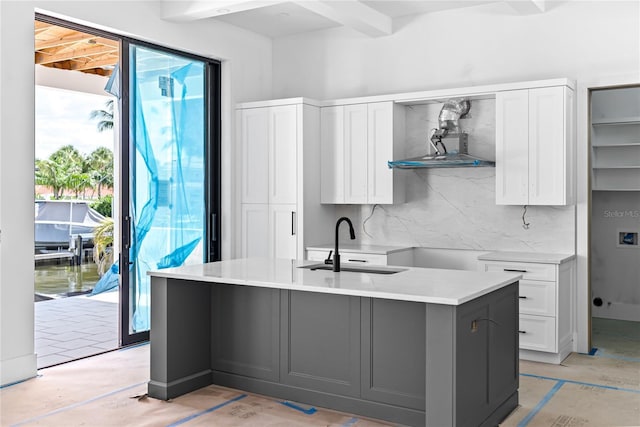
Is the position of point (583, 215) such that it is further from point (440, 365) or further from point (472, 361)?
point (440, 365)

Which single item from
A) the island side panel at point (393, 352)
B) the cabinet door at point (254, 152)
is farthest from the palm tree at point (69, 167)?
the island side panel at point (393, 352)

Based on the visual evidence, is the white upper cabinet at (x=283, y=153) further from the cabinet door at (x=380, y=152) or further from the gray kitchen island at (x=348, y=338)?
the gray kitchen island at (x=348, y=338)

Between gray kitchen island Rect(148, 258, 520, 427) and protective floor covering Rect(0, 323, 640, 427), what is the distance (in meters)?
0.11

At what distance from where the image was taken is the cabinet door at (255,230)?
20.9ft

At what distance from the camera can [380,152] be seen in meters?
6.02

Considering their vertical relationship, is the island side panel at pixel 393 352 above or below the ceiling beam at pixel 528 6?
below

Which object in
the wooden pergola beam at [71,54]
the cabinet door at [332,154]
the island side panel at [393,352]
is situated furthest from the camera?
the cabinet door at [332,154]

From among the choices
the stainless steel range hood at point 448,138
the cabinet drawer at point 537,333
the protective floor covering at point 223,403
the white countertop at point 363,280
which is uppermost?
the stainless steel range hood at point 448,138

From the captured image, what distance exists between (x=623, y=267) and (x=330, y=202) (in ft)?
10.5

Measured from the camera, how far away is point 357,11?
5.74m

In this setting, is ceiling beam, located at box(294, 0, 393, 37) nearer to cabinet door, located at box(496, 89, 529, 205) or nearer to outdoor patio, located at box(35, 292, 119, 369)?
cabinet door, located at box(496, 89, 529, 205)

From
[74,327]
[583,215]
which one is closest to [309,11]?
[583,215]

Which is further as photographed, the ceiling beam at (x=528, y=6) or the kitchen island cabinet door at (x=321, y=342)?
the ceiling beam at (x=528, y=6)

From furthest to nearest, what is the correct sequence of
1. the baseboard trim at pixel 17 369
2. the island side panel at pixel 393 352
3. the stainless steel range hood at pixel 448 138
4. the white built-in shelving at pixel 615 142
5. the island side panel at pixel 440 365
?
the white built-in shelving at pixel 615 142 < the stainless steel range hood at pixel 448 138 < the baseboard trim at pixel 17 369 < the island side panel at pixel 393 352 < the island side panel at pixel 440 365
